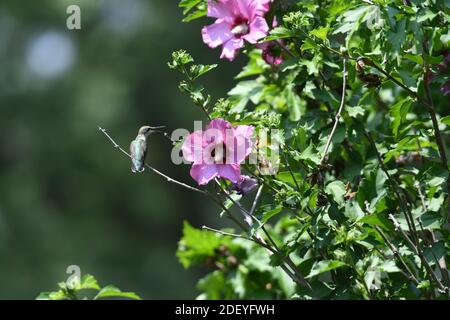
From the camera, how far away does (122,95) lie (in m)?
13.7

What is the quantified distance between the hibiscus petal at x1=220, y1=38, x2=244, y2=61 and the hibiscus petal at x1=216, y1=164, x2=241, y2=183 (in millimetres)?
357

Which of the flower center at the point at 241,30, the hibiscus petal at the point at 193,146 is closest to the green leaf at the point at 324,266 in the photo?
the hibiscus petal at the point at 193,146

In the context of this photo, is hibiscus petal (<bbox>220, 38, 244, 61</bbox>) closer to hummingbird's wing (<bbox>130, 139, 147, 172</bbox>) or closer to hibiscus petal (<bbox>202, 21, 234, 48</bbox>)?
hibiscus petal (<bbox>202, 21, 234, 48</bbox>)

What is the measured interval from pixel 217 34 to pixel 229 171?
0.45 metres

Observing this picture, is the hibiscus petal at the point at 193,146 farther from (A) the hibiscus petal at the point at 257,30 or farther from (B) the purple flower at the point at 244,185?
(A) the hibiscus petal at the point at 257,30

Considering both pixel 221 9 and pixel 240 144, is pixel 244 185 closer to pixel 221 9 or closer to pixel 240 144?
pixel 240 144

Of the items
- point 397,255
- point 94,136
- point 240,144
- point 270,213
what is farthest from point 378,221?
point 94,136

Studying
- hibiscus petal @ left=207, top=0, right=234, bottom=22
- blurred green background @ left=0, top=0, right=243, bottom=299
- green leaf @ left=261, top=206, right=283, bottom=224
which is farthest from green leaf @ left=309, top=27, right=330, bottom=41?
blurred green background @ left=0, top=0, right=243, bottom=299

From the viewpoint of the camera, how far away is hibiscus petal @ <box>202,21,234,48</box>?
225cm

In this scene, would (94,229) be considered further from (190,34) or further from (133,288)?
(190,34)

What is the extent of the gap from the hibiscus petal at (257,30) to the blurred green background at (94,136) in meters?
10.4

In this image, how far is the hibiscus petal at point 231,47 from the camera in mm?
2215
